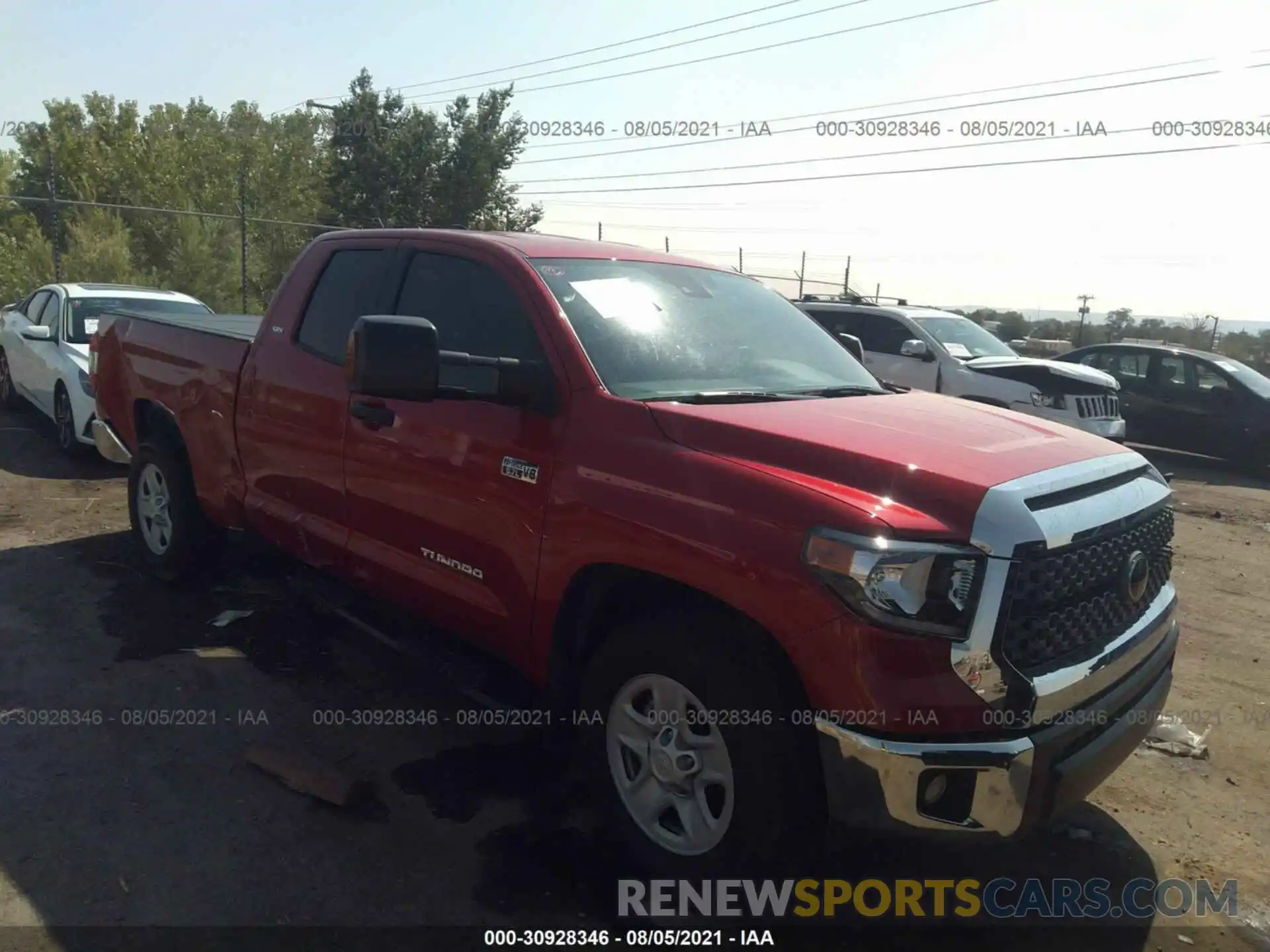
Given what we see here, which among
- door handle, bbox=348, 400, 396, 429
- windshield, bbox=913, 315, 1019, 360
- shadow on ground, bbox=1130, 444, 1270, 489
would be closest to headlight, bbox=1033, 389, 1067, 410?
windshield, bbox=913, 315, 1019, 360

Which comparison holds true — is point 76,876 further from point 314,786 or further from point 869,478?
point 869,478

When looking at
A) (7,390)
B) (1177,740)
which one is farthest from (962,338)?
(7,390)

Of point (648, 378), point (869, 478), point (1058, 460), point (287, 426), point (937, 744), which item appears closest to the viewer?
point (937, 744)

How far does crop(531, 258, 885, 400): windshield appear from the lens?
11.1 ft

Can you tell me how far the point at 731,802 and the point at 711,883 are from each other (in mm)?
293

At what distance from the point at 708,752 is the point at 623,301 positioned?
1.69 metres

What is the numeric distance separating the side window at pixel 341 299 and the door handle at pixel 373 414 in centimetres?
41

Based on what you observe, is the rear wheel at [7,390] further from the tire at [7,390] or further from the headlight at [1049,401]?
the headlight at [1049,401]

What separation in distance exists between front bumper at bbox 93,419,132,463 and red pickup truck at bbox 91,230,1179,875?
2.15 metres

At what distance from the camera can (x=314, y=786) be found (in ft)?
11.6

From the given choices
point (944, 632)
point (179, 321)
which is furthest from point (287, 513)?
point (944, 632)

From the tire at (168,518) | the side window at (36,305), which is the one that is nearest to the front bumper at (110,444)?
the tire at (168,518)

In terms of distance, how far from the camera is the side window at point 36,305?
10.1 m

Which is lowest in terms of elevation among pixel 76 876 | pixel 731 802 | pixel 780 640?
pixel 76 876
